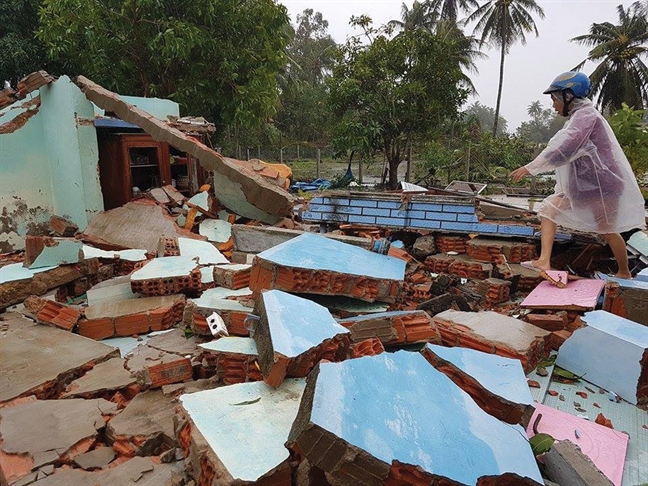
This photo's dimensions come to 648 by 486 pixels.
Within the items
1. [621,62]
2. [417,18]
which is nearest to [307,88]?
[417,18]

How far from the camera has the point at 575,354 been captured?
3.24 m

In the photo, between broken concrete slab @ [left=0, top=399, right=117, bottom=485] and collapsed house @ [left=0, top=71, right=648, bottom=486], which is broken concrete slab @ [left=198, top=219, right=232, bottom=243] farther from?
broken concrete slab @ [left=0, top=399, right=117, bottom=485]

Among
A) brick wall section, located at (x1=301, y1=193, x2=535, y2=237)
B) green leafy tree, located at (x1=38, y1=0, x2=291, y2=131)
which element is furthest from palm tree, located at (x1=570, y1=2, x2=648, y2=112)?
brick wall section, located at (x1=301, y1=193, x2=535, y2=237)

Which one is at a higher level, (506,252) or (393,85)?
(393,85)

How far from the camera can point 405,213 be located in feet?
20.2

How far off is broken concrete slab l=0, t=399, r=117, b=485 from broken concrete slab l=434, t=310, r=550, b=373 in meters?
2.50

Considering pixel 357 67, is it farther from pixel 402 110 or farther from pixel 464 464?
pixel 464 464

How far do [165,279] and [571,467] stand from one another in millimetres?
3780

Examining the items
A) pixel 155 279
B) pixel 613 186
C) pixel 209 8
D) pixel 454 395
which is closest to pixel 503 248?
pixel 613 186

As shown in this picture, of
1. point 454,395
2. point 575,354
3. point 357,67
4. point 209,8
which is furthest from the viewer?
point 357,67

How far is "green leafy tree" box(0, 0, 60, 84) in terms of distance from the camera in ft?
41.8

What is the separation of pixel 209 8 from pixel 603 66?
23112 mm

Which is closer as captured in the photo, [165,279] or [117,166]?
[165,279]

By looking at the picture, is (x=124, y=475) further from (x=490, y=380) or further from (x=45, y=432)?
(x=490, y=380)
